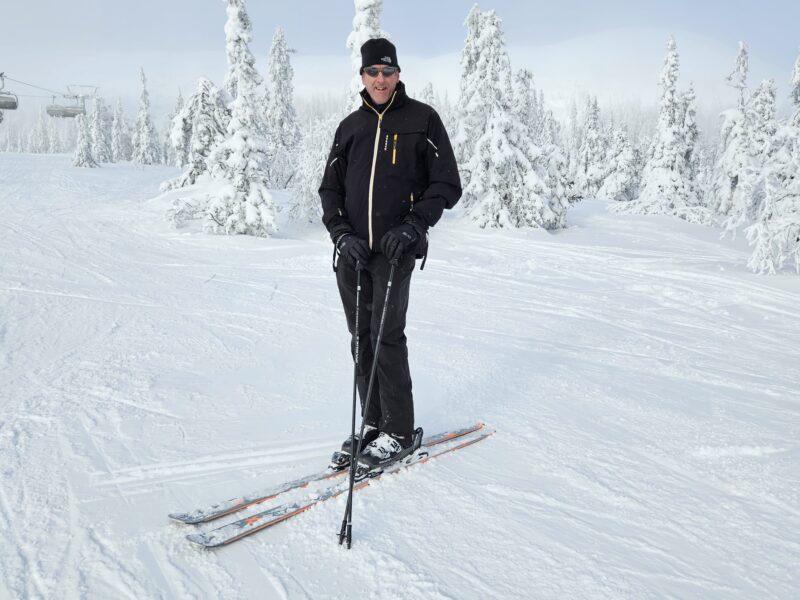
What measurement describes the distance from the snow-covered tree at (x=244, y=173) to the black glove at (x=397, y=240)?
1325 cm

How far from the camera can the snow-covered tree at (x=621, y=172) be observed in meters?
43.0

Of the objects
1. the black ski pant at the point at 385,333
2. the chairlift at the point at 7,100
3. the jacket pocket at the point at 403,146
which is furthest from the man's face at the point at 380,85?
the chairlift at the point at 7,100

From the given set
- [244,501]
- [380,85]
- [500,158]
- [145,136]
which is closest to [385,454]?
[244,501]

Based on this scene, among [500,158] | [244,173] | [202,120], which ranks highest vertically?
[202,120]

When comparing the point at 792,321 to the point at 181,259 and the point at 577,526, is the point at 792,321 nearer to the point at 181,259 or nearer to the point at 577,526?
the point at 577,526

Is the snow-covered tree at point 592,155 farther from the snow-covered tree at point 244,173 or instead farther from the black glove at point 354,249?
the black glove at point 354,249

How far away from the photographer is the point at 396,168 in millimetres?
2992

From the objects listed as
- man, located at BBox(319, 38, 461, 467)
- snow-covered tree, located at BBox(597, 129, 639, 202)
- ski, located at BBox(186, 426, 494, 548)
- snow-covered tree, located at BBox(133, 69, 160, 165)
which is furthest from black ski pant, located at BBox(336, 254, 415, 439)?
snow-covered tree, located at BBox(133, 69, 160, 165)

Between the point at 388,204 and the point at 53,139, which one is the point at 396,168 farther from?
the point at 53,139

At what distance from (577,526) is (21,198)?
74.6 ft

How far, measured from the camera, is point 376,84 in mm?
2945

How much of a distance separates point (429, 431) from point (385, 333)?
107 centimetres

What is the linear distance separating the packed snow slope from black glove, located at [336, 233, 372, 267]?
1330mm

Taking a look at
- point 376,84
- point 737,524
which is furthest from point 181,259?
point 737,524
